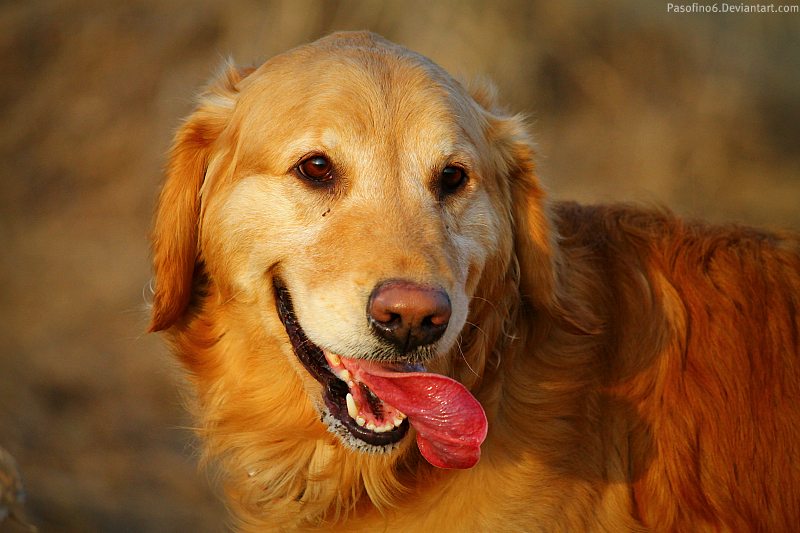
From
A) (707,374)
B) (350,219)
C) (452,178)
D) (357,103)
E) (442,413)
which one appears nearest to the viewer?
(442,413)

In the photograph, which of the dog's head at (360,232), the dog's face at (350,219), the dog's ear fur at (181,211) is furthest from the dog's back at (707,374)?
the dog's ear fur at (181,211)

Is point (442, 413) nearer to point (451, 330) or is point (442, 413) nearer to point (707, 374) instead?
point (451, 330)

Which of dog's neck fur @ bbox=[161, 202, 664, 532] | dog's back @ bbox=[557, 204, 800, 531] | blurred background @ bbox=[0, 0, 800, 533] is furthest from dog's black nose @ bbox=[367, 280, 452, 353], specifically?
blurred background @ bbox=[0, 0, 800, 533]

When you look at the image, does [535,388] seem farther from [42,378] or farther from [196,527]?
[42,378]

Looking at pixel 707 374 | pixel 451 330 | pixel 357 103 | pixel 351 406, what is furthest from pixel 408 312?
pixel 707 374

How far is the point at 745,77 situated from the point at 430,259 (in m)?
6.31

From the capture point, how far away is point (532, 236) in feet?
9.42

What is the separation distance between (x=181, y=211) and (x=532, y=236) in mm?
1382

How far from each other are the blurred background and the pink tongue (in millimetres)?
3692

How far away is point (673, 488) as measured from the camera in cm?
277

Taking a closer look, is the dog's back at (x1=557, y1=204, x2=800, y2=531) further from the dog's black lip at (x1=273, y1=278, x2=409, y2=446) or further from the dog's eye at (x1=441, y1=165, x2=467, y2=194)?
the dog's black lip at (x1=273, y1=278, x2=409, y2=446)

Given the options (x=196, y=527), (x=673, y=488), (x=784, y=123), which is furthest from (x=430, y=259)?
(x=784, y=123)

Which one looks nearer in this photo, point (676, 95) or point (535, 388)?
point (535, 388)

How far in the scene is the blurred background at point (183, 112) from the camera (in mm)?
6082
